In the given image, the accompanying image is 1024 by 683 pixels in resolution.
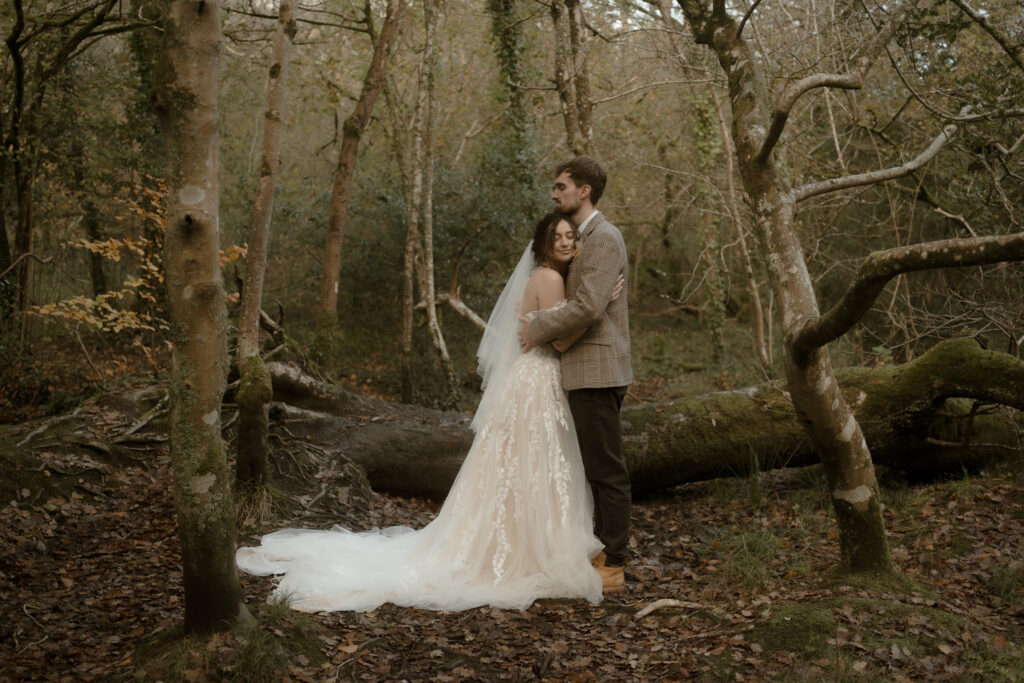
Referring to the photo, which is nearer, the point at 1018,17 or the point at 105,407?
the point at 1018,17

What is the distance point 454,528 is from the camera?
481 cm

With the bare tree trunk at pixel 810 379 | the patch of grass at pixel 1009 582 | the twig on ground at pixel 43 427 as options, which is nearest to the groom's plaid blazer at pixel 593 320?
the bare tree trunk at pixel 810 379

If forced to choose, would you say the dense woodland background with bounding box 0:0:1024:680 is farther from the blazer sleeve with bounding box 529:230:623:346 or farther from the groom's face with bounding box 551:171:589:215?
the groom's face with bounding box 551:171:589:215

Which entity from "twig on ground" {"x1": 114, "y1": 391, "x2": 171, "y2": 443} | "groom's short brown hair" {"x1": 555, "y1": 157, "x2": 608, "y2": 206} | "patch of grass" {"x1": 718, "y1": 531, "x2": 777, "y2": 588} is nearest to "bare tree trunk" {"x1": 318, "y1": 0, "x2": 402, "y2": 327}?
"twig on ground" {"x1": 114, "y1": 391, "x2": 171, "y2": 443}

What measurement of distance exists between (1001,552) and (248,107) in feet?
61.5

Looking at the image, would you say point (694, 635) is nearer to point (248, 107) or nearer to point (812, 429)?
point (812, 429)

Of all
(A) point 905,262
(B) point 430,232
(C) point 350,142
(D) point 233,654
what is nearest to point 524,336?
(A) point 905,262

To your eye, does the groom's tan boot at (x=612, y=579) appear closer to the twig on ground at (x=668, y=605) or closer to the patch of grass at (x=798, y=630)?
the twig on ground at (x=668, y=605)

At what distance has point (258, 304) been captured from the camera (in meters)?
5.16

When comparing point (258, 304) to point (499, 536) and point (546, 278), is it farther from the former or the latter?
point (499, 536)

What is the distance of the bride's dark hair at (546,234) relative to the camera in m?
4.85

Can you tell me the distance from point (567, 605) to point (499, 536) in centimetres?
60

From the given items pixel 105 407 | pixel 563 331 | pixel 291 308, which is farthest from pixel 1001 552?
pixel 291 308

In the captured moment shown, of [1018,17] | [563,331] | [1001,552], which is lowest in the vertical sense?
[1001,552]
